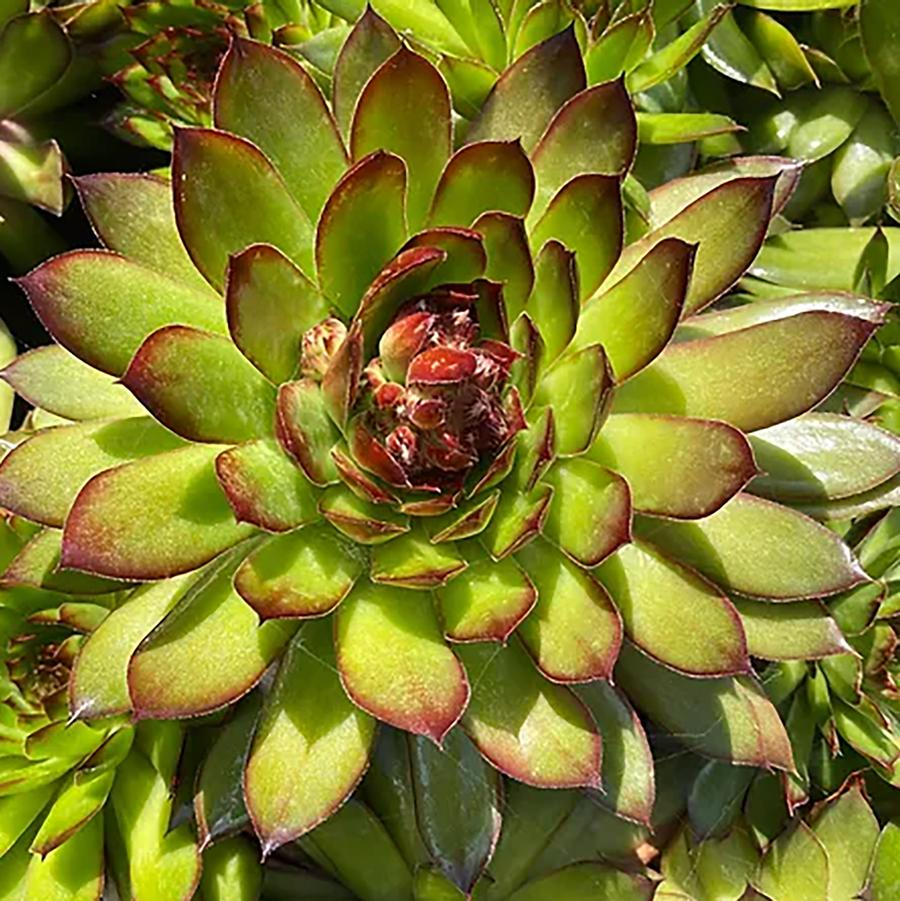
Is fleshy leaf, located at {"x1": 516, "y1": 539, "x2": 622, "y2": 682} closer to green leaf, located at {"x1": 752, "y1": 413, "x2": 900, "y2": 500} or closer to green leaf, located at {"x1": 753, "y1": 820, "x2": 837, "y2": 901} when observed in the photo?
green leaf, located at {"x1": 752, "y1": 413, "x2": 900, "y2": 500}

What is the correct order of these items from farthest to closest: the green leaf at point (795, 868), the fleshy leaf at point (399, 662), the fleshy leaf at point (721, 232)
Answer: the green leaf at point (795, 868) → the fleshy leaf at point (721, 232) → the fleshy leaf at point (399, 662)

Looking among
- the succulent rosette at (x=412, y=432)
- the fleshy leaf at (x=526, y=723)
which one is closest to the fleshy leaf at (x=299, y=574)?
the succulent rosette at (x=412, y=432)

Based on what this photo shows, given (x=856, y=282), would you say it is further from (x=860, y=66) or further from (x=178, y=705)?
(x=178, y=705)

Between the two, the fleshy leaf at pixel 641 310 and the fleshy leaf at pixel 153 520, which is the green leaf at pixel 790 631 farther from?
the fleshy leaf at pixel 153 520

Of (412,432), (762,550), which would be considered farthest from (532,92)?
(762,550)

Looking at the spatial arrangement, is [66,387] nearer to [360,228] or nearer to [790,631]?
[360,228]

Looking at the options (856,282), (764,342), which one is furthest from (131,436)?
(856,282)
